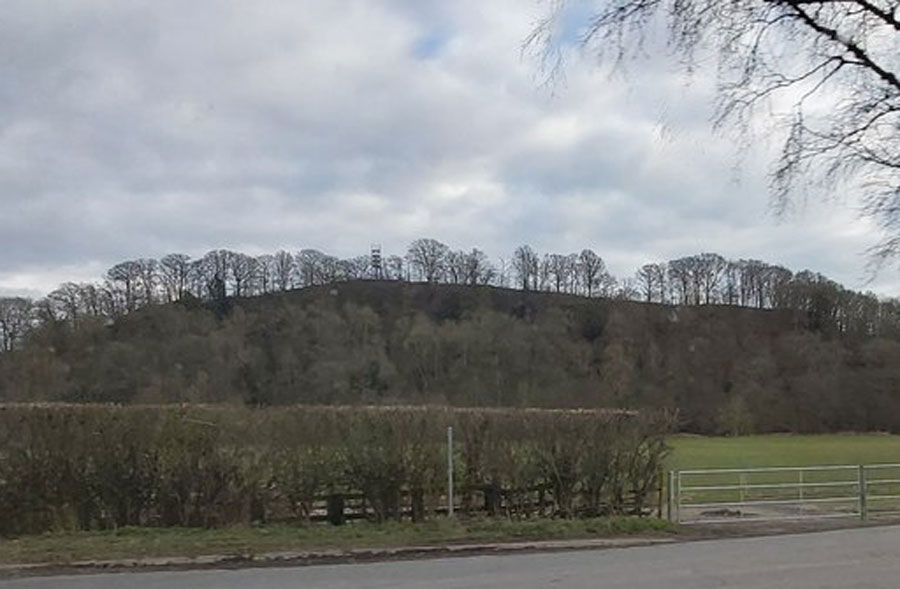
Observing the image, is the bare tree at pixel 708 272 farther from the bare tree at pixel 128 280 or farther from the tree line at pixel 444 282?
the bare tree at pixel 128 280

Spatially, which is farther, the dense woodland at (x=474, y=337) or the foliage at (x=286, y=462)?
the dense woodland at (x=474, y=337)

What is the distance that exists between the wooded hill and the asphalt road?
15.0 meters

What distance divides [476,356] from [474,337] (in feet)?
11.4

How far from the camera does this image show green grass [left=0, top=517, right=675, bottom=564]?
15.4 m

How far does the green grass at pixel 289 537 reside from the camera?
15.4m

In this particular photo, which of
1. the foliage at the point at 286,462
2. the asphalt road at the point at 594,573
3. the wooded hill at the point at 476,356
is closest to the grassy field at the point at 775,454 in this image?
the wooded hill at the point at 476,356

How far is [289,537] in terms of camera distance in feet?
56.2

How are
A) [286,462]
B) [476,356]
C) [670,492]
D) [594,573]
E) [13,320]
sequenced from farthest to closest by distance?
[476,356] < [13,320] < [670,492] < [286,462] < [594,573]

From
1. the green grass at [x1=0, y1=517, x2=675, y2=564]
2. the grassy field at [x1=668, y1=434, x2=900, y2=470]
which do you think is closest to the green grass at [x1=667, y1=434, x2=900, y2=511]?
the grassy field at [x1=668, y1=434, x2=900, y2=470]

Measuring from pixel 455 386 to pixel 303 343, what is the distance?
36.3 ft

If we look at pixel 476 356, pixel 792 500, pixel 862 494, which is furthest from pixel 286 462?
pixel 476 356

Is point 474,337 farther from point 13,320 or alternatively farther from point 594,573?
point 594,573

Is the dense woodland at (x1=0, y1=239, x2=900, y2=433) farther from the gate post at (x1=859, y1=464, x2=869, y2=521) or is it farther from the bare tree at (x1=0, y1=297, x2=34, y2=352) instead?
the gate post at (x1=859, y1=464, x2=869, y2=521)

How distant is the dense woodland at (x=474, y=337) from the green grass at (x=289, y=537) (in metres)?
22.3
